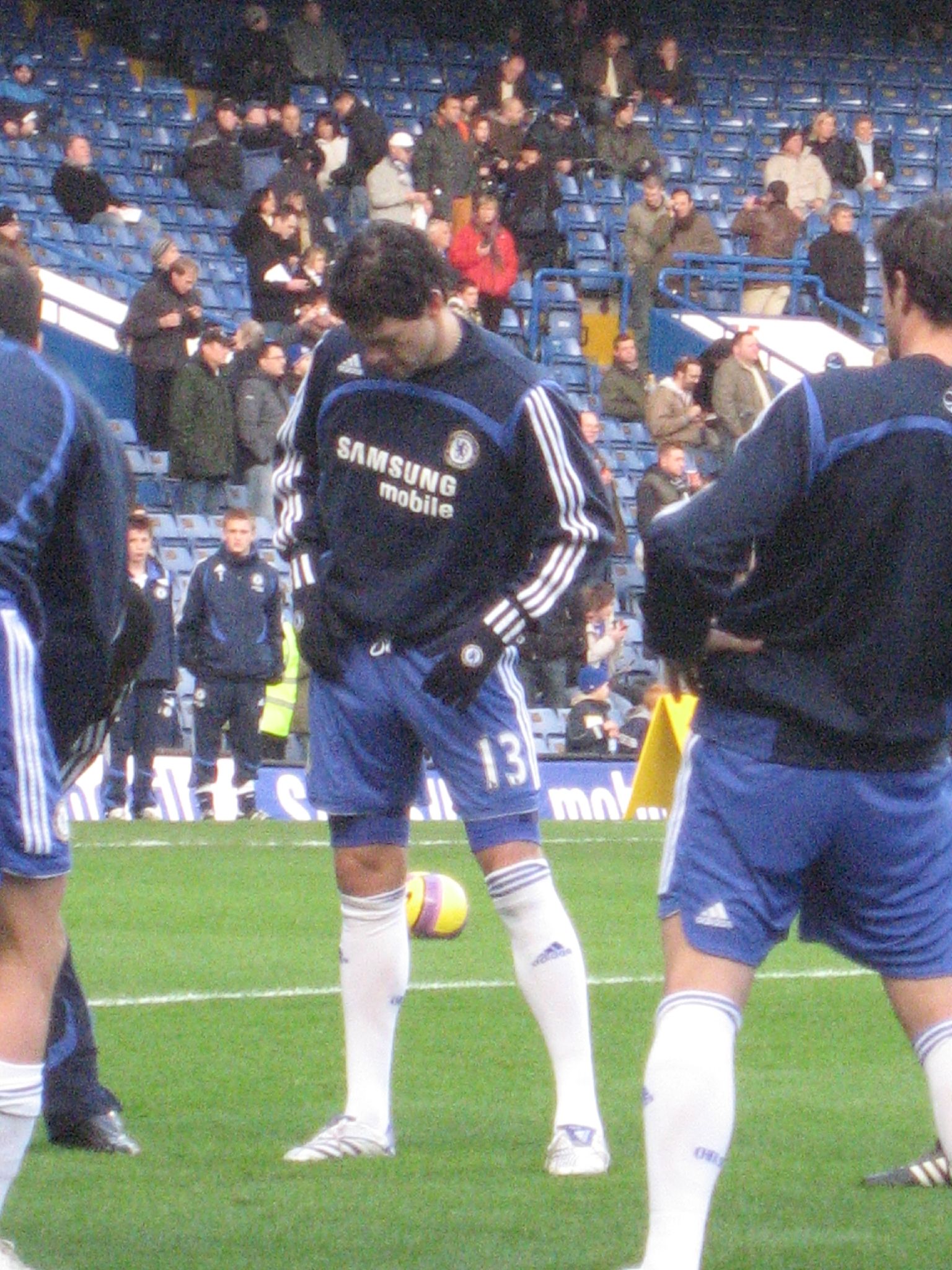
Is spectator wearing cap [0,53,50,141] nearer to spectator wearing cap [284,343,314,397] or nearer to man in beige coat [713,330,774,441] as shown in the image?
spectator wearing cap [284,343,314,397]

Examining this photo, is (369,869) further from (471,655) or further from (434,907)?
(434,907)

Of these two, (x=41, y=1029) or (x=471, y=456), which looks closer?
(x=41, y=1029)

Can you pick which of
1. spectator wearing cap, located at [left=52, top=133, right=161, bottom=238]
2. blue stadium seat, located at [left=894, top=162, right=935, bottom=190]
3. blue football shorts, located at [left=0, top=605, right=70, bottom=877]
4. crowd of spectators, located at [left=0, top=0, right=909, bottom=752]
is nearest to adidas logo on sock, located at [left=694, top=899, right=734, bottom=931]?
blue football shorts, located at [left=0, top=605, right=70, bottom=877]

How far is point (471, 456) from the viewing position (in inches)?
215

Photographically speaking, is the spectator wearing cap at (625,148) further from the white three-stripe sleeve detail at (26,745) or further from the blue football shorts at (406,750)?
the white three-stripe sleeve detail at (26,745)

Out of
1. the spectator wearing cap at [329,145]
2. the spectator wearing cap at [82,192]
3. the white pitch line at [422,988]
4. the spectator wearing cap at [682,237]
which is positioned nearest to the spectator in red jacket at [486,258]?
the spectator wearing cap at [329,145]

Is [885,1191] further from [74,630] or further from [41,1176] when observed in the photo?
[74,630]

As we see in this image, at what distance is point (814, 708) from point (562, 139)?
2131 cm

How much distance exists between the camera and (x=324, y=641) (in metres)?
5.55

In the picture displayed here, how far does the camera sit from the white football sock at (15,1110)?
4.20m

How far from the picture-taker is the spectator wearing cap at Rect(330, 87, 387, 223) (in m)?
22.8

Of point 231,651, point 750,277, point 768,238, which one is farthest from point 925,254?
point 768,238

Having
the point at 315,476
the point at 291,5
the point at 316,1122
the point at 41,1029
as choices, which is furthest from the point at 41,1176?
the point at 291,5

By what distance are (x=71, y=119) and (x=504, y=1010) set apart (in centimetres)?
1688
